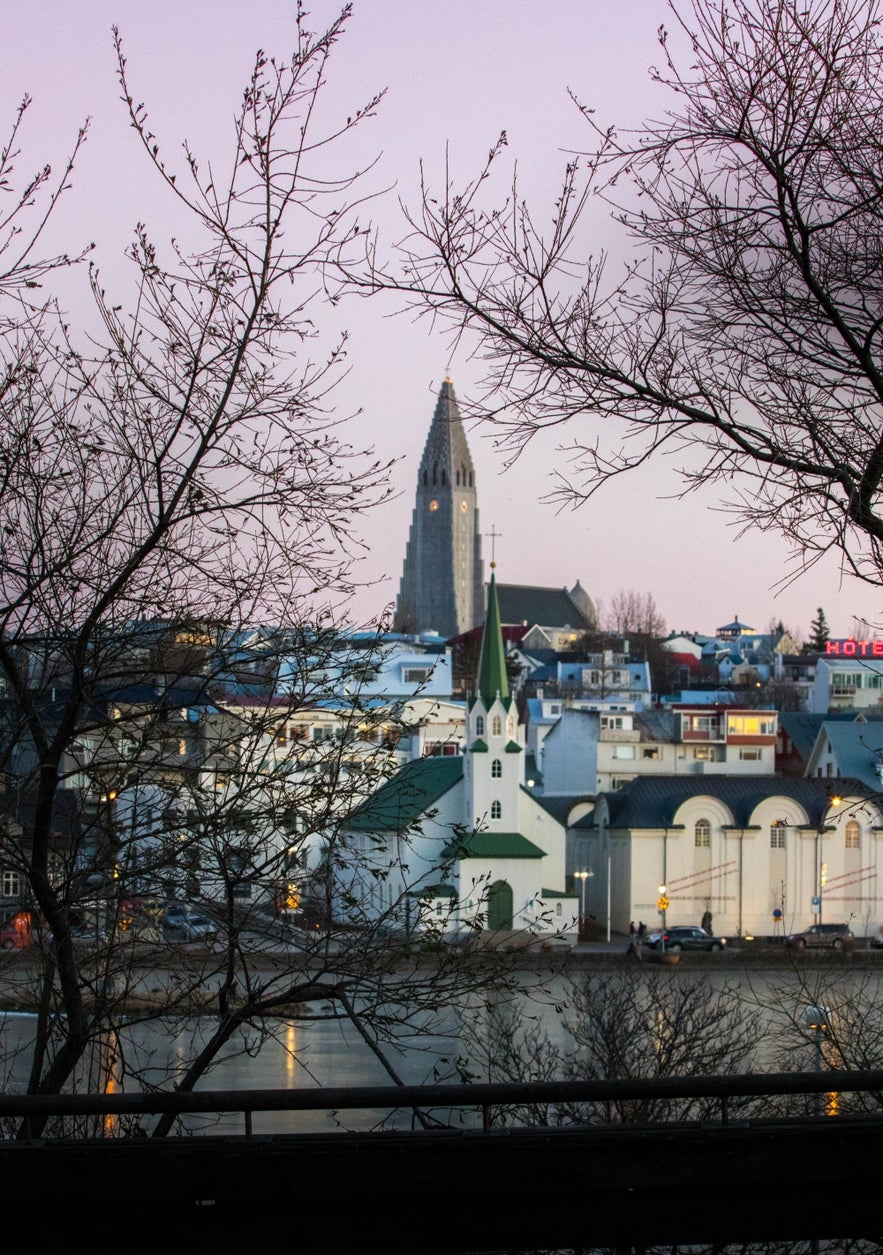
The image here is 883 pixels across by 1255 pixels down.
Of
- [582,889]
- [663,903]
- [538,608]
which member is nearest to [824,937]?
[663,903]

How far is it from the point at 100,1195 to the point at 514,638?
150825 millimetres

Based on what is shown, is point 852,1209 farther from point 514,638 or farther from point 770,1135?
point 514,638

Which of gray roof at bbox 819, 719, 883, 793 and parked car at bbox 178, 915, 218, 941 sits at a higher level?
gray roof at bbox 819, 719, 883, 793

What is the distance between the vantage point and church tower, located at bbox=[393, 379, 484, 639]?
180125 mm

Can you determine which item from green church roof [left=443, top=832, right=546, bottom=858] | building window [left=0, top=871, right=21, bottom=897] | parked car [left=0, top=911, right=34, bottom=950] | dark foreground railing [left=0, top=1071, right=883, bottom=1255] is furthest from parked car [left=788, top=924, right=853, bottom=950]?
dark foreground railing [left=0, top=1071, right=883, bottom=1255]

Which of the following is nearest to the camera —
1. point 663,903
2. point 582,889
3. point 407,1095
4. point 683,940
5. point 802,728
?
point 407,1095

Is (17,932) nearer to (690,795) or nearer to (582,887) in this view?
(690,795)

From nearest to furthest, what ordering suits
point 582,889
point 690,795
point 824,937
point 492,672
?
point 824,937
point 690,795
point 582,889
point 492,672

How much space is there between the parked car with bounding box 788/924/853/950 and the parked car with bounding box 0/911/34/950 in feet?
140

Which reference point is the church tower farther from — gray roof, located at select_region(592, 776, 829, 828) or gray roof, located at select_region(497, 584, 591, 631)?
gray roof, located at select_region(592, 776, 829, 828)

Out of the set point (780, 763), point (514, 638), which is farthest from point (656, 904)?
point (514, 638)

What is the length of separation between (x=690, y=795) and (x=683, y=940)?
7.35 m

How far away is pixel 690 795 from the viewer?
55.2 meters

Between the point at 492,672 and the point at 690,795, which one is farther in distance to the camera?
the point at 492,672
